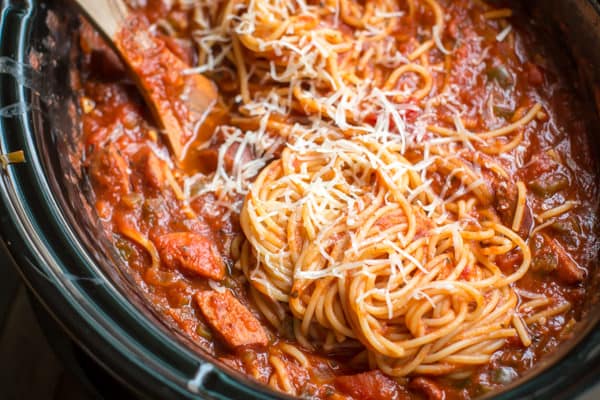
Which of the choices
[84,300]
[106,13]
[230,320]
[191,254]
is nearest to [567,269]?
[230,320]

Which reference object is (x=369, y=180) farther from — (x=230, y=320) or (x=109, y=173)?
(x=109, y=173)

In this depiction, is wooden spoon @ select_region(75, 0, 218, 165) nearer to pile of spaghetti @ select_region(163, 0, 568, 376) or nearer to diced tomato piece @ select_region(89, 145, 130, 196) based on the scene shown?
pile of spaghetti @ select_region(163, 0, 568, 376)

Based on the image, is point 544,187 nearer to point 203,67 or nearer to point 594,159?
point 594,159

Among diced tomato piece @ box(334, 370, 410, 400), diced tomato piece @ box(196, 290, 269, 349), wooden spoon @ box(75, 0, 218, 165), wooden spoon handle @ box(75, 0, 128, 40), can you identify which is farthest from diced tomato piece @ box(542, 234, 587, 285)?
wooden spoon handle @ box(75, 0, 128, 40)

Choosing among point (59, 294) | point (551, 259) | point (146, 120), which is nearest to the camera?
point (59, 294)

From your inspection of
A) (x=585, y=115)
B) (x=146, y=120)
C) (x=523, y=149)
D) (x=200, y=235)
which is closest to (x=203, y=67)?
(x=146, y=120)

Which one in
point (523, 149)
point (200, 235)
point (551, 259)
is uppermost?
point (200, 235)
